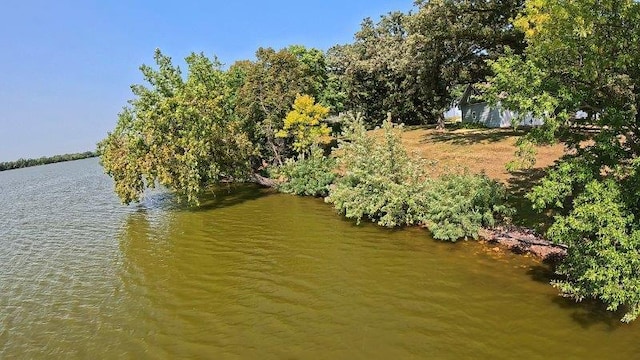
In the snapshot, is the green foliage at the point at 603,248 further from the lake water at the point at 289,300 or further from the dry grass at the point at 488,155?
the dry grass at the point at 488,155

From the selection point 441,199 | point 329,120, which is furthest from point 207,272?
Answer: point 329,120

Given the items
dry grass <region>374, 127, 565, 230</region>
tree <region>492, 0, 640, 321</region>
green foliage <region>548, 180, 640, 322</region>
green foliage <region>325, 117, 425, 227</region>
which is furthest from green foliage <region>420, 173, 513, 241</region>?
green foliage <region>548, 180, 640, 322</region>

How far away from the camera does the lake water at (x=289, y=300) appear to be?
9.55m

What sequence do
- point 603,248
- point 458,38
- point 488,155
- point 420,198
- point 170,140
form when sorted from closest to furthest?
point 603,248, point 420,198, point 170,140, point 488,155, point 458,38

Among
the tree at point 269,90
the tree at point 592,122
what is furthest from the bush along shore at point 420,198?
the tree at point 269,90

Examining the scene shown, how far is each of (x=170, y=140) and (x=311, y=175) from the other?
30.7 feet

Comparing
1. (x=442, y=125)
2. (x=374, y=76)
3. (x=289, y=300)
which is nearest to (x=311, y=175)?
(x=289, y=300)

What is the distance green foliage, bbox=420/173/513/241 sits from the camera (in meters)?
16.2

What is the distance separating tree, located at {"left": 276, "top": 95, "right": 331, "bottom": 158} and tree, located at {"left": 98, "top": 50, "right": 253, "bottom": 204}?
4.58 metres

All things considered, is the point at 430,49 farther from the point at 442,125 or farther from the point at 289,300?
the point at 289,300

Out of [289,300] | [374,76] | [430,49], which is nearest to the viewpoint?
[289,300]

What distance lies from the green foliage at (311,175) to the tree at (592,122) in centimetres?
1676

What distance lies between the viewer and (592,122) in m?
11.5

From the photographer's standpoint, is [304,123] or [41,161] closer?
[304,123]
